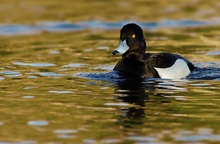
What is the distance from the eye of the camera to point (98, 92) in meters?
11.1

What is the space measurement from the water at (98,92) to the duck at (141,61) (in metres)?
0.21

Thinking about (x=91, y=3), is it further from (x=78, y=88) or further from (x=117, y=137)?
(x=117, y=137)

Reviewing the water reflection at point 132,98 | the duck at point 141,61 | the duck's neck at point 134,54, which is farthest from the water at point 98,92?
the duck's neck at point 134,54

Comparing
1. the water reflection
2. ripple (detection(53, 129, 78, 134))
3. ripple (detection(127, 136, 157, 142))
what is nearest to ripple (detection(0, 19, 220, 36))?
the water reflection

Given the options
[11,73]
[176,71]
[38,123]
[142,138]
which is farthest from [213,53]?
[142,138]

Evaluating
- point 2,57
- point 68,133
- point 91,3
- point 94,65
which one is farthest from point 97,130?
point 91,3

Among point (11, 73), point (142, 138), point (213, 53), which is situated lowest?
point (142, 138)

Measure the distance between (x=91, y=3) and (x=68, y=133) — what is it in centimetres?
1589

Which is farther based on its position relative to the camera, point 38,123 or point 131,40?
point 131,40

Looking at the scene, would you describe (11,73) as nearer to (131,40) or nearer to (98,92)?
(131,40)

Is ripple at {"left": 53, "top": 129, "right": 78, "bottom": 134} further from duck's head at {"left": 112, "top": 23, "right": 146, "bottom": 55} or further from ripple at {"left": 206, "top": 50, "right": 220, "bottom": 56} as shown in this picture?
ripple at {"left": 206, "top": 50, "right": 220, "bottom": 56}

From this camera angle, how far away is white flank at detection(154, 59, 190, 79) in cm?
1269

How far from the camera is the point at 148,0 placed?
24.5 metres

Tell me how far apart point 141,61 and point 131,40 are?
15.9 inches
